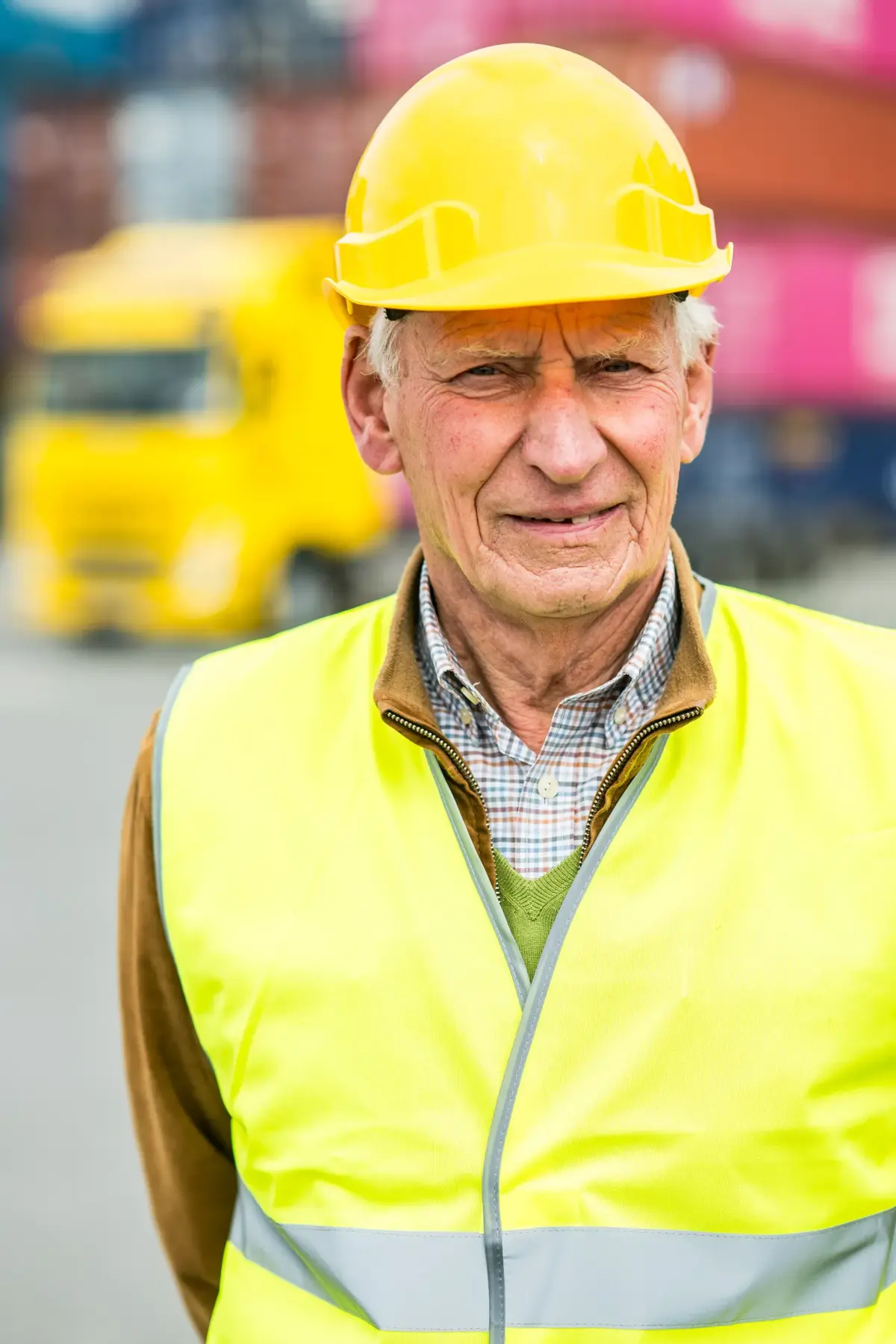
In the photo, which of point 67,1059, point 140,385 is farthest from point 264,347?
point 67,1059

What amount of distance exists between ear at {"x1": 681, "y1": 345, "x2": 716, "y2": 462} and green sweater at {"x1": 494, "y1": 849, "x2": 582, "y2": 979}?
0.51 m

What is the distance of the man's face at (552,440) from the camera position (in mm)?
1943

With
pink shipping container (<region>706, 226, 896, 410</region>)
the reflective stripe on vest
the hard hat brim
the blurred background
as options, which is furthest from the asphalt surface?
pink shipping container (<region>706, 226, 896, 410</region>)

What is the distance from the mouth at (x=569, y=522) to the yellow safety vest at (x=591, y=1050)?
0.24 metres

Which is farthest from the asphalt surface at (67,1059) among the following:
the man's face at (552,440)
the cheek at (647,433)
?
the cheek at (647,433)

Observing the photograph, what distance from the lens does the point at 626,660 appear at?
6.89 ft

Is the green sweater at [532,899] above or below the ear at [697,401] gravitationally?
below

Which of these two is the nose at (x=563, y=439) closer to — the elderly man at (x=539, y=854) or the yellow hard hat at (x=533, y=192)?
the elderly man at (x=539, y=854)

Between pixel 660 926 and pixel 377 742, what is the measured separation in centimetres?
41

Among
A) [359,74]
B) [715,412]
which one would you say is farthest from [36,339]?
[359,74]

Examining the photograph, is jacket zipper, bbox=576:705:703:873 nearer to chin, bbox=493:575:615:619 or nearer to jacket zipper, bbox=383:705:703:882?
jacket zipper, bbox=383:705:703:882

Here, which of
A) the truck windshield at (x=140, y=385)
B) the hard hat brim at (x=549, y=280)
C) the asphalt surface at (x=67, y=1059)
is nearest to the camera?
the hard hat brim at (x=549, y=280)

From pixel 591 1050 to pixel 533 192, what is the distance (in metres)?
0.91

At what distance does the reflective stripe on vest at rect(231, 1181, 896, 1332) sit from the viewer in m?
1.79
